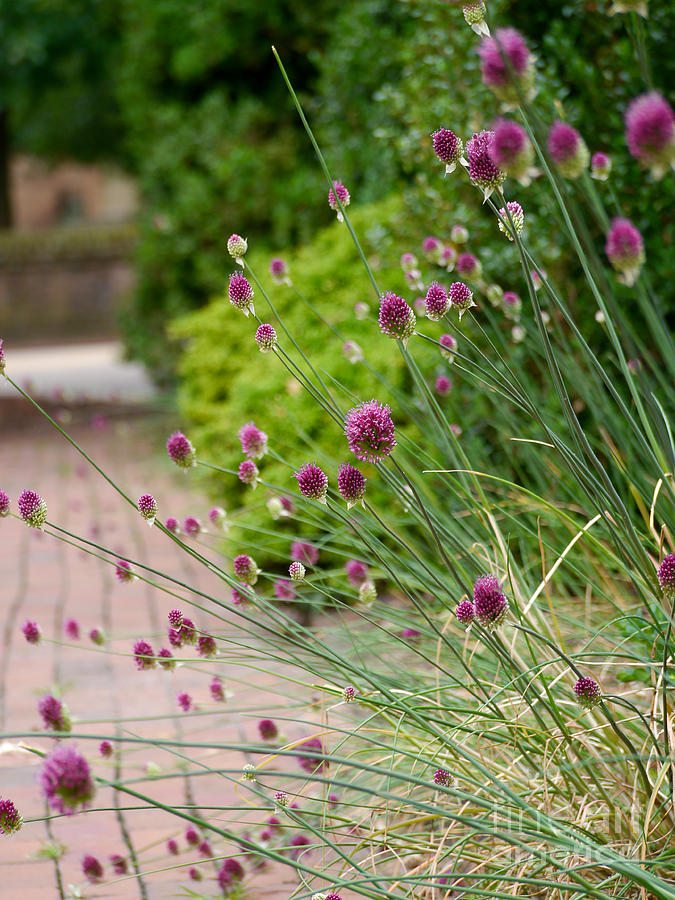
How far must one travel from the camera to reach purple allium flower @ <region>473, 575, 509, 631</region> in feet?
4.92

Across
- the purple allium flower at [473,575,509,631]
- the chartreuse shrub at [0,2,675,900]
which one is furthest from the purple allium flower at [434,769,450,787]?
the purple allium flower at [473,575,509,631]

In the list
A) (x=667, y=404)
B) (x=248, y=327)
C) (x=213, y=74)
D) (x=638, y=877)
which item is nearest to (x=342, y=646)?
(x=667, y=404)

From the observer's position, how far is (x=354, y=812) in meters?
2.43

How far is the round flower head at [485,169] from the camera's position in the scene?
5.16 feet

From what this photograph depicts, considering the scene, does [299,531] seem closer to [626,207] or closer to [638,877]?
[626,207]

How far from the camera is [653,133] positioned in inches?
43.0

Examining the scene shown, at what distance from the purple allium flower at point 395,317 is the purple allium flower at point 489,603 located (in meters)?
0.48

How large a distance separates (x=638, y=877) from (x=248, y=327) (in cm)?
511

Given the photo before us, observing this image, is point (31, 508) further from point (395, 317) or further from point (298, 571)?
point (395, 317)

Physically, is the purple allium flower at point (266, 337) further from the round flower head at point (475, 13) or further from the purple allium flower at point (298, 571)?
the round flower head at point (475, 13)

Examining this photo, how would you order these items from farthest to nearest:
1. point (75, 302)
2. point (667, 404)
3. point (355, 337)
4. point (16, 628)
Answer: point (75, 302) → point (355, 337) → point (16, 628) → point (667, 404)

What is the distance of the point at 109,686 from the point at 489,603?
2.31m

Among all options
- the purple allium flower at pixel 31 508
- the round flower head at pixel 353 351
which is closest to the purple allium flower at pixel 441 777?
the purple allium flower at pixel 31 508

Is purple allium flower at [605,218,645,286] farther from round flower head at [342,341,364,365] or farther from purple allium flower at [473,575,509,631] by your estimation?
round flower head at [342,341,364,365]
